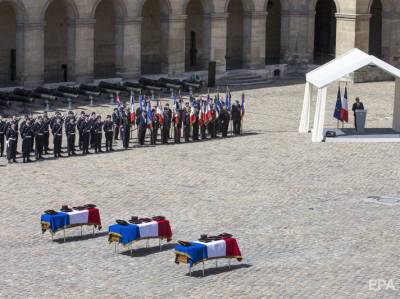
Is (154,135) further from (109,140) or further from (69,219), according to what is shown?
(69,219)

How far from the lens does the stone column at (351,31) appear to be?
60469mm

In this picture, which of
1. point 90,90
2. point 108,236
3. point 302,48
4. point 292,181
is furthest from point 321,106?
point 302,48

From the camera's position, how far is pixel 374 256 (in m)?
29.0

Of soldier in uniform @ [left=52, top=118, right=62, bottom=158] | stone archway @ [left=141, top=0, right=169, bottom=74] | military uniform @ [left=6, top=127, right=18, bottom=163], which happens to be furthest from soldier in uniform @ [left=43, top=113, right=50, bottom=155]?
stone archway @ [left=141, top=0, right=169, bottom=74]

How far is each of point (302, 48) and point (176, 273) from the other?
37.9 metres

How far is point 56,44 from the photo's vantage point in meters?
57.7

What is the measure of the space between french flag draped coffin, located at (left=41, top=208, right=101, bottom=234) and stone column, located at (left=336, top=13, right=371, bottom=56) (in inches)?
1296

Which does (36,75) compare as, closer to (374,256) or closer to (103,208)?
(103,208)

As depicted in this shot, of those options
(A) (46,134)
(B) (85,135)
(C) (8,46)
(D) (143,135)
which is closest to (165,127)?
(D) (143,135)

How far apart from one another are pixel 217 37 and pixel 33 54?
1094 cm

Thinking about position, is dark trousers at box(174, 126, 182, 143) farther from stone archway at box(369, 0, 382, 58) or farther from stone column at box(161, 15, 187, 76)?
stone archway at box(369, 0, 382, 58)

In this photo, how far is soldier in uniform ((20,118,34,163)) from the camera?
1560 inches

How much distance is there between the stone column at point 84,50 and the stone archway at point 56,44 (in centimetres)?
65

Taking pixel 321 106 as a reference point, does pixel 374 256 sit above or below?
below
